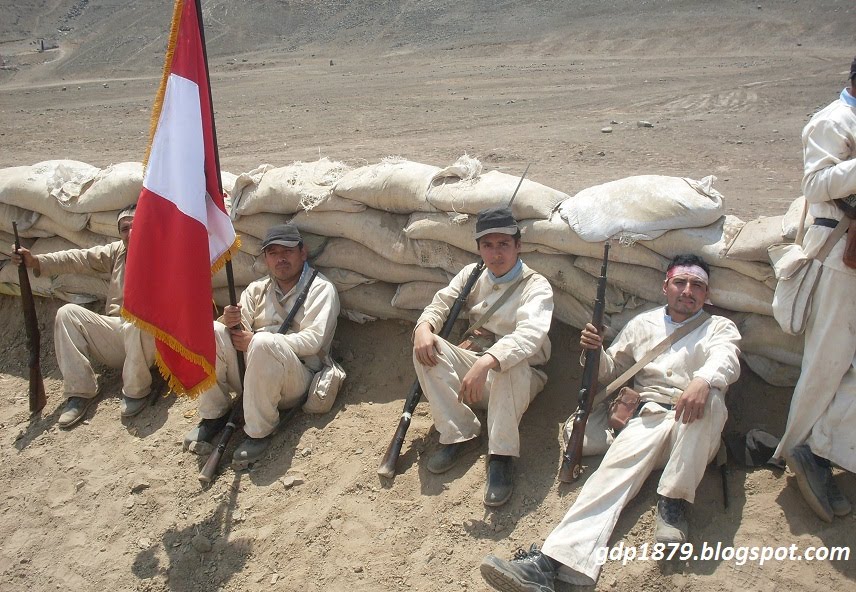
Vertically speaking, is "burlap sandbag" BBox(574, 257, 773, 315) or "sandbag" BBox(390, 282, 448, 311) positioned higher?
"burlap sandbag" BBox(574, 257, 773, 315)

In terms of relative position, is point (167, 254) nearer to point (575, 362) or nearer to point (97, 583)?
point (97, 583)

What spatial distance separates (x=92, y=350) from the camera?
17.6 feet

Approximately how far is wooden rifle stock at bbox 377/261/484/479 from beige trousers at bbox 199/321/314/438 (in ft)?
2.27

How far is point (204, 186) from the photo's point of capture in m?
3.99

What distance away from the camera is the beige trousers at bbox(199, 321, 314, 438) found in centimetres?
431

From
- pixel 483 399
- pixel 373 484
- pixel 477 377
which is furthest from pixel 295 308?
pixel 477 377

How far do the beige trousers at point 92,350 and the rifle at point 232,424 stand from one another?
0.81 meters

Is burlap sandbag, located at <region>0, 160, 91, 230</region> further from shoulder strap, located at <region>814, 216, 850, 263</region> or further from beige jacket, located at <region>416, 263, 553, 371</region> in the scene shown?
shoulder strap, located at <region>814, 216, 850, 263</region>

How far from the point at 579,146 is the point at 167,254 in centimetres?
711

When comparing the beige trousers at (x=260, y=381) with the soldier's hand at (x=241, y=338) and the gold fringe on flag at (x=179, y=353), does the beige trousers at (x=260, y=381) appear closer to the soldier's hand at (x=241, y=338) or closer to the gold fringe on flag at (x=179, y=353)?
the soldier's hand at (x=241, y=338)

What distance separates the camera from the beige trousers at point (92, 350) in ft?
16.8

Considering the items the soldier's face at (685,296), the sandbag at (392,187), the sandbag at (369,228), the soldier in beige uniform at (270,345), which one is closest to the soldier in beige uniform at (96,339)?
the soldier in beige uniform at (270,345)

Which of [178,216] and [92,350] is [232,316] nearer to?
[178,216]

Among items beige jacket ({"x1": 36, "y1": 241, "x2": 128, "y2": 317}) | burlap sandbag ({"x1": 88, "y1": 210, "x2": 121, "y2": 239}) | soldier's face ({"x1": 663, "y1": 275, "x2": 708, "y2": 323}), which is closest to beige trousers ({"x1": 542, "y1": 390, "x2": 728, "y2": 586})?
soldier's face ({"x1": 663, "y1": 275, "x2": 708, "y2": 323})
